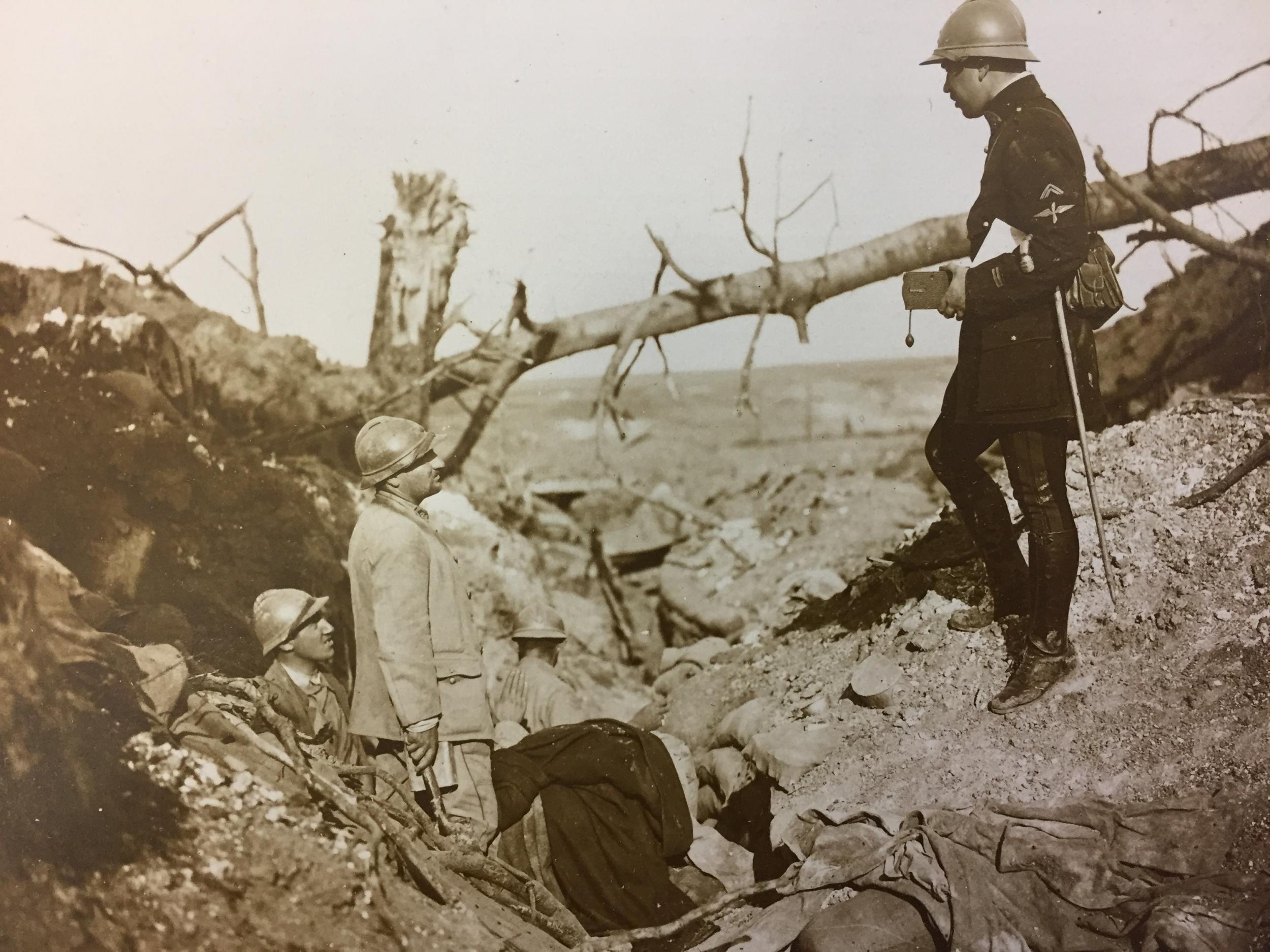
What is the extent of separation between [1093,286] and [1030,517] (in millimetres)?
926

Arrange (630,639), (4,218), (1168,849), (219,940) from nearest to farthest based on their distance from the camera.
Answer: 1. (1168,849)
2. (219,940)
3. (4,218)
4. (630,639)

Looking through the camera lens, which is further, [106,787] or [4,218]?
[4,218]

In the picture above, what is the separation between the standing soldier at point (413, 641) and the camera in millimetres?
3482

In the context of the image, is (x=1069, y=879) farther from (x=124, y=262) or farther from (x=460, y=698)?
(x=124, y=262)

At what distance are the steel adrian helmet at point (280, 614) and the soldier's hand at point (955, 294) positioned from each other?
2.95 m

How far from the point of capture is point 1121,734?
10.5 feet

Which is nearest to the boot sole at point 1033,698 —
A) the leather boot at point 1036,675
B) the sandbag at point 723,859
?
the leather boot at point 1036,675

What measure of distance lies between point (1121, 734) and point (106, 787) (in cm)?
384

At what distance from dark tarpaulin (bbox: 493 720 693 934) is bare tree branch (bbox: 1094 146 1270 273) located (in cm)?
348

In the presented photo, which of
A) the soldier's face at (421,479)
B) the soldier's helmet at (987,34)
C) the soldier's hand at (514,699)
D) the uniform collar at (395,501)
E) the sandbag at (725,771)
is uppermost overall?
the soldier's helmet at (987,34)

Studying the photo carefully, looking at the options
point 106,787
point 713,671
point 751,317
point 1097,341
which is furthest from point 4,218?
point 1097,341

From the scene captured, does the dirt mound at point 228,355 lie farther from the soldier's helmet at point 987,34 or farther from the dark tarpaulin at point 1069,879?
the dark tarpaulin at point 1069,879

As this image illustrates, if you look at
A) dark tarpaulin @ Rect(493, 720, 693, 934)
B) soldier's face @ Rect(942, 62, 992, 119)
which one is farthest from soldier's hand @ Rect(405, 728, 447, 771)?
soldier's face @ Rect(942, 62, 992, 119)

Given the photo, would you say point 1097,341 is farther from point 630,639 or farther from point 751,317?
point 630,639
